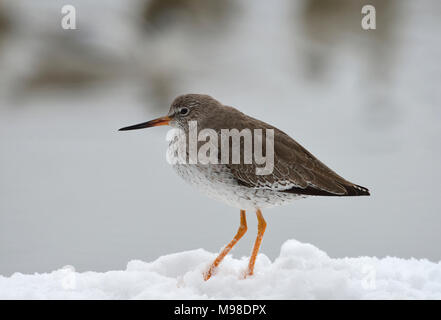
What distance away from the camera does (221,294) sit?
7.15 feet

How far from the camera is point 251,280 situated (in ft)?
7.39

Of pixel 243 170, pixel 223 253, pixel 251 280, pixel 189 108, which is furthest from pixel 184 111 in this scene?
pixel 251 280

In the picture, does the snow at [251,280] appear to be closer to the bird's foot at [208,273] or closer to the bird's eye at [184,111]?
the bird's foot at [208,273]

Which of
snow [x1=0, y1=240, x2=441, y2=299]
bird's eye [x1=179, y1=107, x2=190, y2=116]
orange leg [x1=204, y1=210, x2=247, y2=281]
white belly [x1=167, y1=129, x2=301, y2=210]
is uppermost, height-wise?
bird's eye [x1=179, y1=107, x2=190, y2=116]

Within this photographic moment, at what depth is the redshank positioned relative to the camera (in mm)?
2225

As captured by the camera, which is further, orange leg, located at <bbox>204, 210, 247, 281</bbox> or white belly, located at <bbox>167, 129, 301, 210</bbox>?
orange leg, located at <bbox>204, 210, 247, 281</bbox>

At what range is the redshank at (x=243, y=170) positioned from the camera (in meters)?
2.22

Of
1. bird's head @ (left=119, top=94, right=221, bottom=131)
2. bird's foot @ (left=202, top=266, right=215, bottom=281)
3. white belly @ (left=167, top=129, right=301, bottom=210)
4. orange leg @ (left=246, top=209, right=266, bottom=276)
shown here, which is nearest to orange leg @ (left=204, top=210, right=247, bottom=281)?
bird's foot @ (left=202, top=266, right=215, bottom=281)

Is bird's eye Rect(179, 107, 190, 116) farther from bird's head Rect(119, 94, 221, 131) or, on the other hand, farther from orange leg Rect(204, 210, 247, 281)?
orange leg Rect(204, 210, 247, 281)

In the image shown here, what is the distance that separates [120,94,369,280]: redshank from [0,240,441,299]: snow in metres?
0.14

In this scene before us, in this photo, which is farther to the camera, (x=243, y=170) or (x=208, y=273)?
(x=208, y=273)

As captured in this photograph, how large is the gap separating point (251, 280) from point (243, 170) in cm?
46

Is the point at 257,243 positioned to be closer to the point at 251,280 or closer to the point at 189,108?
the point at 251,280
